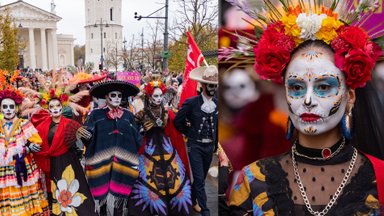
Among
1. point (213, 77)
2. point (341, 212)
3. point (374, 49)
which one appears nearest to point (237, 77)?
point (374, 49)

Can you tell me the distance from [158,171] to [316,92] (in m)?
4.18

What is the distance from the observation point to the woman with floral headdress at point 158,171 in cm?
621

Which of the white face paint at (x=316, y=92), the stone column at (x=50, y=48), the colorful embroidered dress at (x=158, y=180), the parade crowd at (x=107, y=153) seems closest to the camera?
the white face paint at (x=316, y=92)

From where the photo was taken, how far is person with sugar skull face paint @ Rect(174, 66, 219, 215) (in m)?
6.44

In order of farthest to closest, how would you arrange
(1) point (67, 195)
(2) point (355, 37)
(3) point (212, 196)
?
(3) point (212, 196)
(1) point (67, 195)
(2) point (355, 37)

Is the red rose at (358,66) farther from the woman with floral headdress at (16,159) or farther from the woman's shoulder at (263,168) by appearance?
the woman with floral headdress at (16,159)

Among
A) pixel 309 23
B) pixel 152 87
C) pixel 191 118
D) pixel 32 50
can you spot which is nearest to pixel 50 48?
pixel 32 50

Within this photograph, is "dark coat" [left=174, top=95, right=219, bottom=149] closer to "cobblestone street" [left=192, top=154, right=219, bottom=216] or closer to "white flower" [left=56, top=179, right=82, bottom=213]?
"cobblestone street" [left=192, top=154, right=219, bottom=216]

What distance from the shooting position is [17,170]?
579cm

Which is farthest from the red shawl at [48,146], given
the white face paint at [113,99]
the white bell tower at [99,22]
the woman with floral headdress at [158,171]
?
the white bell tower at [99,22]

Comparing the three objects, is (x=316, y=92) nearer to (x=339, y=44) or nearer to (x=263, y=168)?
(x=339, y=44)

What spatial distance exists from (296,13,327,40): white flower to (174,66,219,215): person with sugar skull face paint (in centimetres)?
409

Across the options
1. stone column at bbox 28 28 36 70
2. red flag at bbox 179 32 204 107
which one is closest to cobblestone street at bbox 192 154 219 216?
red flag at bbox 179 32 204 107

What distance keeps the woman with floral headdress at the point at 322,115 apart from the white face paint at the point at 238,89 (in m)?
0.16
